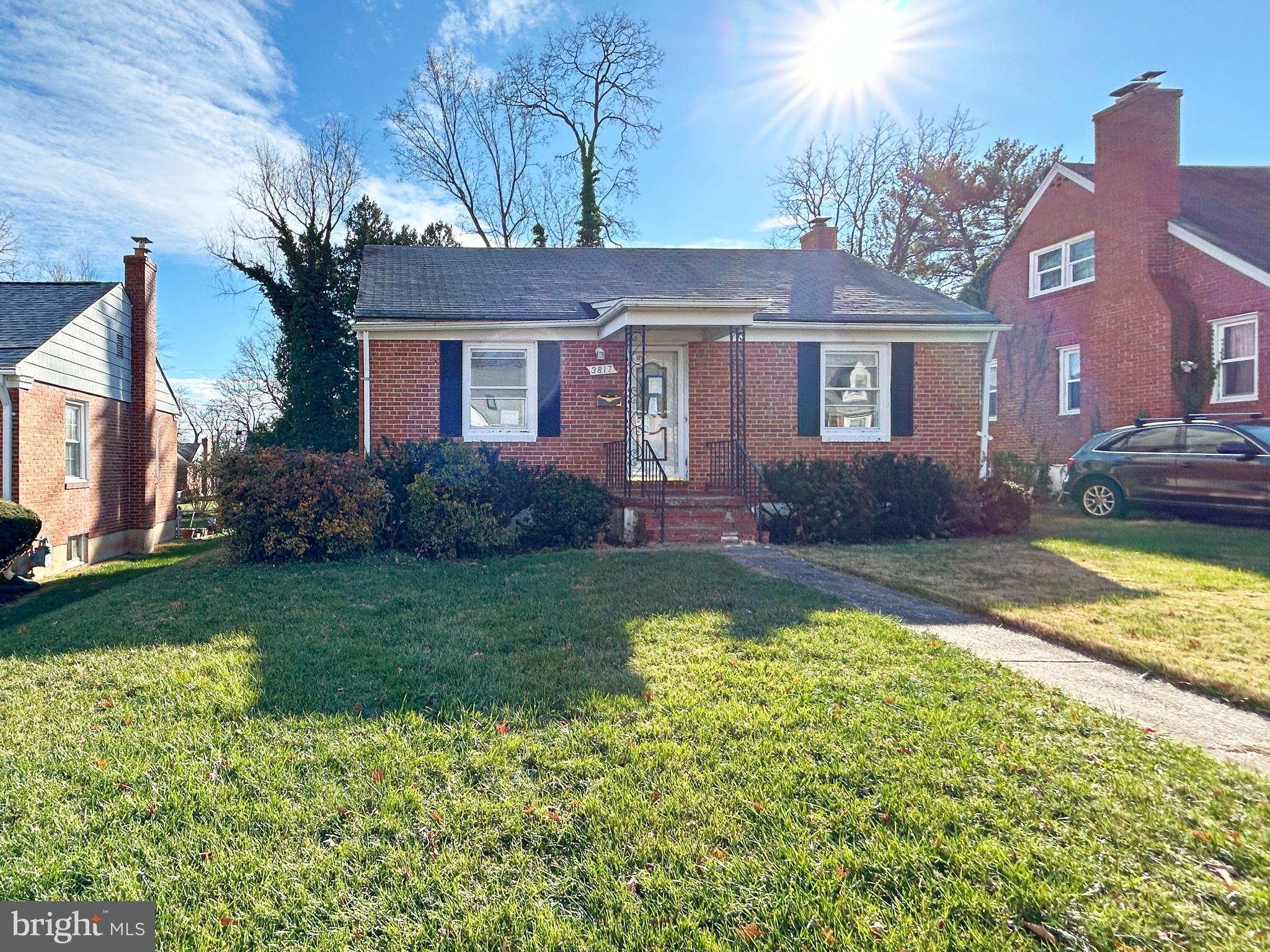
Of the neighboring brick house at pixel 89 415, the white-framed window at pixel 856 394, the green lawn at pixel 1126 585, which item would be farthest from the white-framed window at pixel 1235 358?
the neighboring brick house at pixel 89 415

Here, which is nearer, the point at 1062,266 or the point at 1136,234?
the point at 1136,234

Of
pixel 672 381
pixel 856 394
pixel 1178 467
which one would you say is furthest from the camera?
pixel 856 394

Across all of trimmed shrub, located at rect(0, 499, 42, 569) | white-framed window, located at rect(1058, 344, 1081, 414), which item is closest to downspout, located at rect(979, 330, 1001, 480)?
white-framed window, located at rect(1058, 344, 1081, 414)

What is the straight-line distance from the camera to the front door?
37.8 ft

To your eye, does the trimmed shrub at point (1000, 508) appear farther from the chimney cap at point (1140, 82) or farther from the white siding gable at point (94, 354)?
the white siding gable at point (94, 354)

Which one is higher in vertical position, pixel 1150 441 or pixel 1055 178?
pixel 1055 178

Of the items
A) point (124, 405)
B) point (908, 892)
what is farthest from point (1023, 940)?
point (124, 405)

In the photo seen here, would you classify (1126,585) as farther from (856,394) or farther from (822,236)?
(822,236)

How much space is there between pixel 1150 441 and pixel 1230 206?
841 centimetres

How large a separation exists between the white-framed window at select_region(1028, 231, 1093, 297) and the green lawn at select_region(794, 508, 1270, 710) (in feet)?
27.0

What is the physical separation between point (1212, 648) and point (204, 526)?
788 inches

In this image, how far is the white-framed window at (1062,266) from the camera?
16.4 meters

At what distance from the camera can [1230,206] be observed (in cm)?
1542

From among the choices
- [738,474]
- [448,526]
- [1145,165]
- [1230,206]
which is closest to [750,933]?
[448,526]
